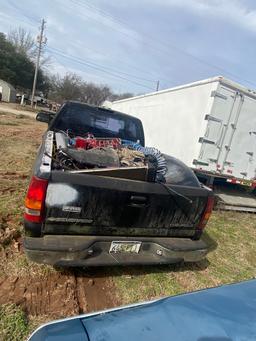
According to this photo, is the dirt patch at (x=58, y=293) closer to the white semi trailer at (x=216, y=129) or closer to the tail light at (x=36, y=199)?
the tail light at (x=36, y=199)

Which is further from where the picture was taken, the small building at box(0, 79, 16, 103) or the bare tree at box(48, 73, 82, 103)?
the bare tree at box(48, 73, 82, 103)

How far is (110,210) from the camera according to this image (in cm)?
328

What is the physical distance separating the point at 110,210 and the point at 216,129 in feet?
16.5

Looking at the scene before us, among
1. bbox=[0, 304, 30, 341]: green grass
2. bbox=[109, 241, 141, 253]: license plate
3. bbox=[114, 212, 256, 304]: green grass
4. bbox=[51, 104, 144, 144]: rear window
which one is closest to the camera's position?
bbox=[0, 304, 30, 341]: green grass

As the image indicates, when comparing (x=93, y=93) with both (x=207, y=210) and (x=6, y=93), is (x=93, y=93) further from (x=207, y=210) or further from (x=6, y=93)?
(x=207, y=210)

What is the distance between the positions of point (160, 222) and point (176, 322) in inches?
77.4

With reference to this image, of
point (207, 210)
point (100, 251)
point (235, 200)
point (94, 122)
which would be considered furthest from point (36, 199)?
point (235, 200)

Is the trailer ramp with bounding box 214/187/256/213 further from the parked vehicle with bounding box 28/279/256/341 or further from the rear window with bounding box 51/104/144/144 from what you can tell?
the parked vehicle with bounding box 28/279/256/341

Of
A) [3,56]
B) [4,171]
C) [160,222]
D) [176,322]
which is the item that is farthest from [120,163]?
[3,56]

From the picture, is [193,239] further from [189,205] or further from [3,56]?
[3,56]

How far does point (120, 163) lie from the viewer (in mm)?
3697

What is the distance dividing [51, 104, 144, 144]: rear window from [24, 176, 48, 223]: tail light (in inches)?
109

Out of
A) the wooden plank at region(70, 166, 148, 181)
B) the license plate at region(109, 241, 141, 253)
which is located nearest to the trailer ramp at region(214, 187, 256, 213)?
the license plate at region(109, 241, 141, 253)

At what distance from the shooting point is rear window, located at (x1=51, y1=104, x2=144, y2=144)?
5.63m
